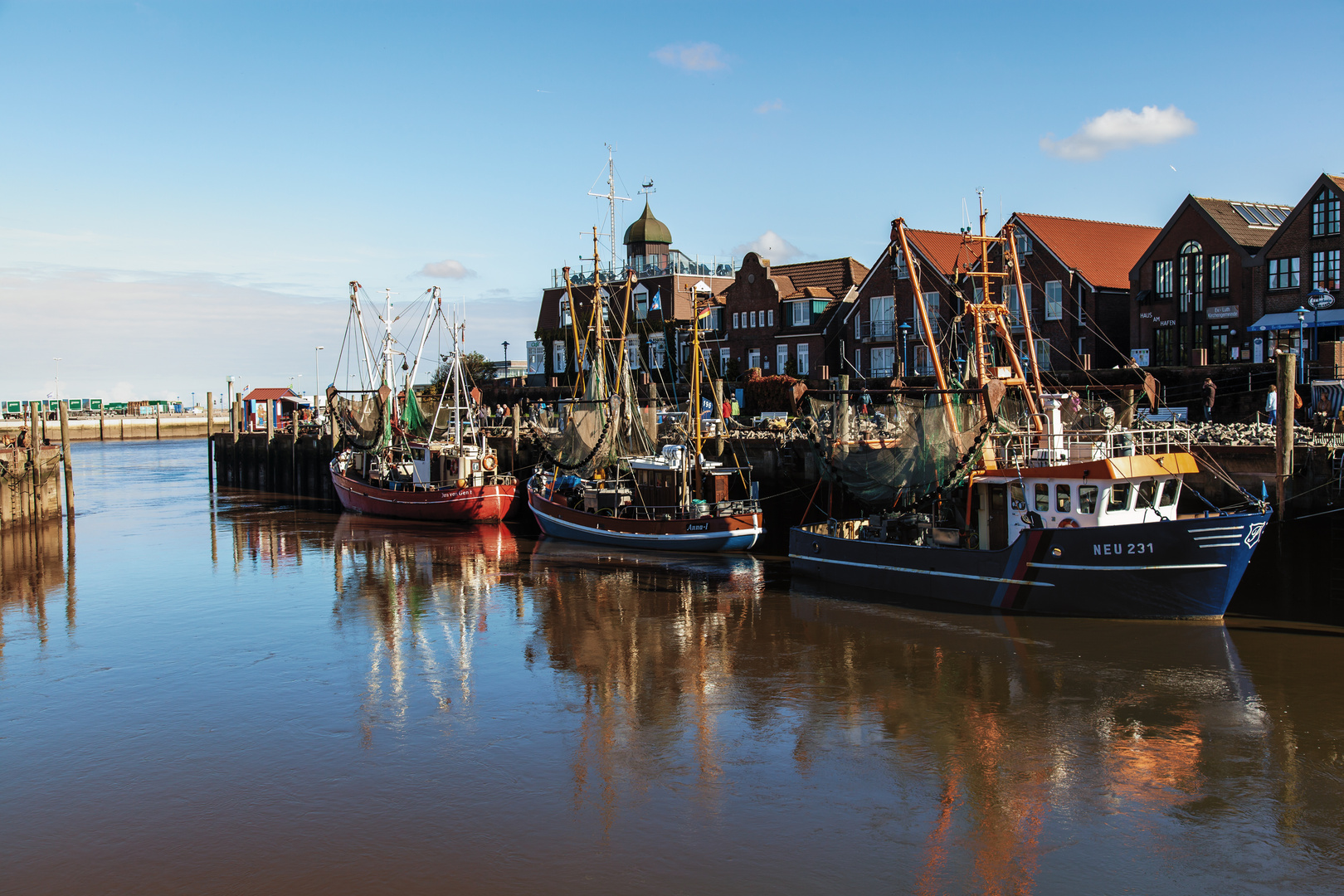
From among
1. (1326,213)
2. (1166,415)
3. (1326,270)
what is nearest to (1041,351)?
(1326,270)

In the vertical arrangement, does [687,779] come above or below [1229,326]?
below

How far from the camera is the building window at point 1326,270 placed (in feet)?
144

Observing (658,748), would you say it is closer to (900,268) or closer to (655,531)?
(655,531)

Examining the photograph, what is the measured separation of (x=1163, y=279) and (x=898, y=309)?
13.9 m

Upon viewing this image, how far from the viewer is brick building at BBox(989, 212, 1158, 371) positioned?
176ft

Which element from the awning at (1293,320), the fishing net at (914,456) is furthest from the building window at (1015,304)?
the fishing net at (914,456)

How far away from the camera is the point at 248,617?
28.4 metres

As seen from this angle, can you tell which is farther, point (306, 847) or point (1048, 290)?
point (1048, 290)

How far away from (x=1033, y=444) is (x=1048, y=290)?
29.3 meters

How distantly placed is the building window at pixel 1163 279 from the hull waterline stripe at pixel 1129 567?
101ft

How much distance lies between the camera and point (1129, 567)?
77.9 feet

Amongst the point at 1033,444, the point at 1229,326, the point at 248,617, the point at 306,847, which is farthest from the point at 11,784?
the point at 1229,326

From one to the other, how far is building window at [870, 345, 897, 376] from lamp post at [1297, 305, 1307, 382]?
2112 centimetres

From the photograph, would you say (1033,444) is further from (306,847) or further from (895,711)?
(306,847)
